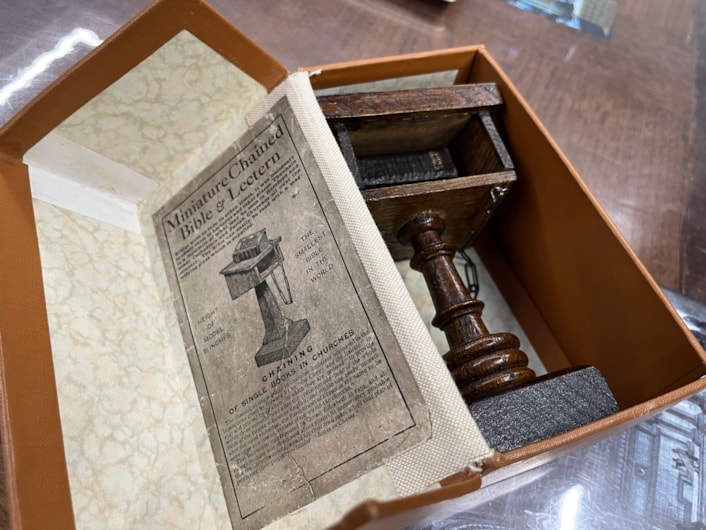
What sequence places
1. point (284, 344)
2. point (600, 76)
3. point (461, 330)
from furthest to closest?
point (600, 76) < point (461, 330) < point (284, 344)

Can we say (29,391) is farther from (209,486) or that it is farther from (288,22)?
(288,22)

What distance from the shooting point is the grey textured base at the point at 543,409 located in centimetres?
46

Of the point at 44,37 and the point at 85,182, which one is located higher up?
the point at 44,37

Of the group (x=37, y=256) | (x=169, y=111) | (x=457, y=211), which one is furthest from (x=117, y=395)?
(x=457, y=211)

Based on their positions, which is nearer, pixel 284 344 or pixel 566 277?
pixel 284 344

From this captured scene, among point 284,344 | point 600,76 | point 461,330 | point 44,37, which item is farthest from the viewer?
point 600,76

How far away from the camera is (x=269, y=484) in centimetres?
45

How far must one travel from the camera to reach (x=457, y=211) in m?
0.66

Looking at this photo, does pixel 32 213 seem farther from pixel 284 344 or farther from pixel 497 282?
pixel 497 282

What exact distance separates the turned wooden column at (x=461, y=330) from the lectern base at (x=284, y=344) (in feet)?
0.55

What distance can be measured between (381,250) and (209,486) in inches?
10.2

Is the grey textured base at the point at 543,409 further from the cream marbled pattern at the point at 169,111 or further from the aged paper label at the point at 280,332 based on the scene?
the cream marbled pattern at the point at 169,111

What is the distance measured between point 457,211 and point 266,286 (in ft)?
0.88

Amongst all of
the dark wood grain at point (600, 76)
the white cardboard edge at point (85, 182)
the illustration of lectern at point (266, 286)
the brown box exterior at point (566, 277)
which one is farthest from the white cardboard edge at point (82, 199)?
the dark wood grain at point (600, 76)
